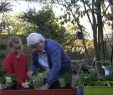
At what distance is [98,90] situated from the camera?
4.08 meters

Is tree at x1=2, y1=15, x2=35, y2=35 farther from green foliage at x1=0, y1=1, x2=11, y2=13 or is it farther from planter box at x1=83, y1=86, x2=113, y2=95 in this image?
planter box at x1=83, y1=86, x2=113, y2=95

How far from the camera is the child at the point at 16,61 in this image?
17.1 ft

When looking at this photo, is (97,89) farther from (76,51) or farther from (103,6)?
(76,51)

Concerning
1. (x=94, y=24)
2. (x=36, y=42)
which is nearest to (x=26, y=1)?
(x=94, y=24)

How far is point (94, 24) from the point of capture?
12352 mm

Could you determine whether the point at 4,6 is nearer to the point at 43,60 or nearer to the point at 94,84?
the point at 43,60

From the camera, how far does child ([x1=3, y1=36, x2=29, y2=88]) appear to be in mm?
5207

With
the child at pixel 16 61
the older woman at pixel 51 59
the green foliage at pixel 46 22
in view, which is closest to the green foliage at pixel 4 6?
the green foliage at pixel 46 22

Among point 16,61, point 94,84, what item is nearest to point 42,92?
point 94,84

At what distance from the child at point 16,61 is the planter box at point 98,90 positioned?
1.28 m

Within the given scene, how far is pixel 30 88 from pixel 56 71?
0.33m

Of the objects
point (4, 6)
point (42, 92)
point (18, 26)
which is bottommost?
point (42, 92)

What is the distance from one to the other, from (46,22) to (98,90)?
42.5ft

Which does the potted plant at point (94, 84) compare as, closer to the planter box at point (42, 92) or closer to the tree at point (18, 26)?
the planter box at point (42, 92)
